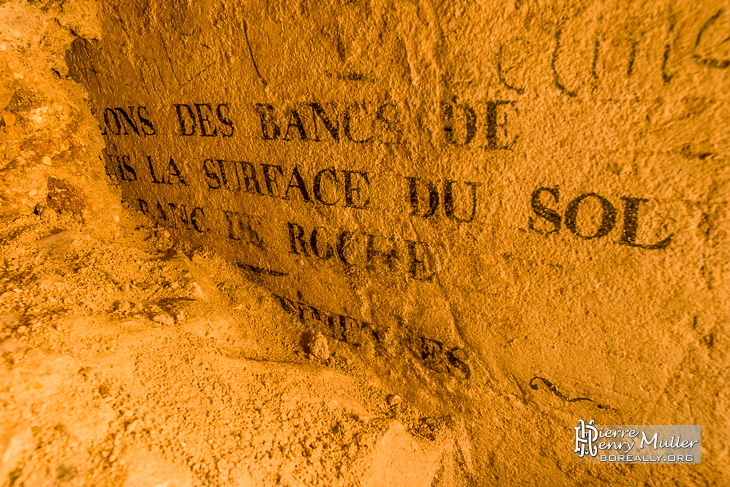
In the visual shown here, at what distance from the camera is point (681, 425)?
2.77 ft

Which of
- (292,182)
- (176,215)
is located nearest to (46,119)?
(176,215)

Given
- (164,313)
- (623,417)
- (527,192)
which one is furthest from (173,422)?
(623,417)

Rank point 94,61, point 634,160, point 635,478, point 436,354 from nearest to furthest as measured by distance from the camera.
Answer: point 634,160, point 635,478, point 436,354, point 94,61

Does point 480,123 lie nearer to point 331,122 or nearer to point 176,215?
point 331,122

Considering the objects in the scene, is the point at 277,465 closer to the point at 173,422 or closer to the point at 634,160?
the point at 173,422

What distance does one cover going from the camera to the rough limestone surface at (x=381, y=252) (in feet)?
2.35

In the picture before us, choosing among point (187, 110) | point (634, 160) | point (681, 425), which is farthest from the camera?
point (187, 110)

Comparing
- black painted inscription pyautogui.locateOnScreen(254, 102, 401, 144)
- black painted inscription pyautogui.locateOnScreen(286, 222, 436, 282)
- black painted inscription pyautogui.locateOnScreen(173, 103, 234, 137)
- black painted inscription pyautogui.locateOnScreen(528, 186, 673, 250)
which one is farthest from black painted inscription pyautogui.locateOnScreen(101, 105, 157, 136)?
black painted inscription pyautogui.locateOnScreen(528, 186, 673, 250)

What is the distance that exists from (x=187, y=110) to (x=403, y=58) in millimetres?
757
